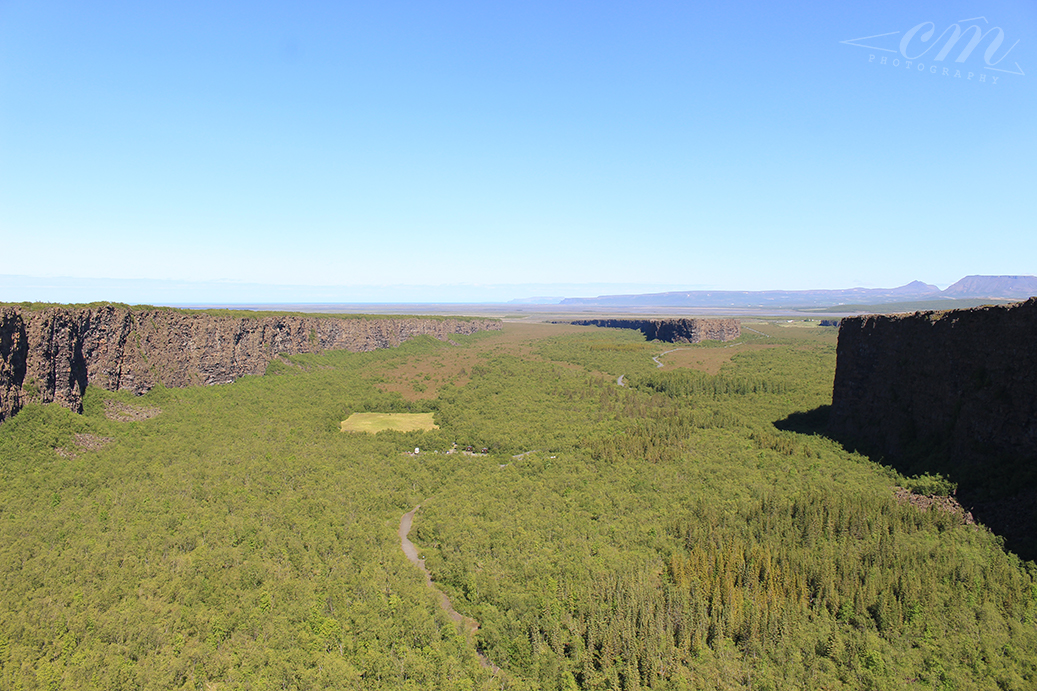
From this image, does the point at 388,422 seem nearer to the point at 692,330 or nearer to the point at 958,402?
A: the point at 958,402

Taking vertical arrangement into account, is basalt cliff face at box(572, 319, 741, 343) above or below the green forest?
above

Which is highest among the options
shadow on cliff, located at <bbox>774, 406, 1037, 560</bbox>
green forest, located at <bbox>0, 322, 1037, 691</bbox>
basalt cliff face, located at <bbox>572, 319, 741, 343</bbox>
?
basalt cliff face, located at <bbox>572, 319, 741, 343</bbox>

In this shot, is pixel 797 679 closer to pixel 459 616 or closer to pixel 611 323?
pixel 459 616

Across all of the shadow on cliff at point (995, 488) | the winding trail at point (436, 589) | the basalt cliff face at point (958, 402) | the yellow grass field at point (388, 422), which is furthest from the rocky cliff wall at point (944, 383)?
the yellow grass field at point (388, 422)

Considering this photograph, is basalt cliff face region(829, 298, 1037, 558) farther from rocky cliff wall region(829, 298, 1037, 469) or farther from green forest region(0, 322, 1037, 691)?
green forest region(0, 322, 1037, 691)

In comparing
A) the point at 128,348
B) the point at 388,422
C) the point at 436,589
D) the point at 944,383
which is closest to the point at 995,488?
the point at 944,383

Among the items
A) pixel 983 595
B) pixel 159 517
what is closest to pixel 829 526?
pixel 983 595

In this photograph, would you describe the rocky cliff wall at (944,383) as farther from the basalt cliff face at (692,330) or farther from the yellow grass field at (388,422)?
the basalt cliff face at (692,330)

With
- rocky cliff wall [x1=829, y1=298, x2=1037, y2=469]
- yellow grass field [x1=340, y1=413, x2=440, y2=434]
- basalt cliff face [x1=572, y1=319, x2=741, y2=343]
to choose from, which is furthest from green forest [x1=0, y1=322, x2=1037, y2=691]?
basalt cliff face [x1=572, y1=319, x2=741, y2=343]
